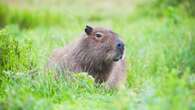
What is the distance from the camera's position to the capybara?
7.64m

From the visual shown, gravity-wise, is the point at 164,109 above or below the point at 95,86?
above

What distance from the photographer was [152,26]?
13.2 meters

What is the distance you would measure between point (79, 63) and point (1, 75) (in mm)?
1200

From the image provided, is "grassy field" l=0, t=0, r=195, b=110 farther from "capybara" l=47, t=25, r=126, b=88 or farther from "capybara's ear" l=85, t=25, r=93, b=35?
"capybara's ear" l=85, t=25, r=93, b=35

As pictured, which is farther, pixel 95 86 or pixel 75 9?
pixel 75 9

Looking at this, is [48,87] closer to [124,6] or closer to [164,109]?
[164,109]

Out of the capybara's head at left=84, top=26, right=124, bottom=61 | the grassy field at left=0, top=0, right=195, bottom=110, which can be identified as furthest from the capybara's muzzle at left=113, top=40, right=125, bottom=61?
the grassy field at left=0, top=0, right=195, bottom=110

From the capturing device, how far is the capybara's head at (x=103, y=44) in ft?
24.9

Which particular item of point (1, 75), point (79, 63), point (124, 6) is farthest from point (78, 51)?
point (124, 6)

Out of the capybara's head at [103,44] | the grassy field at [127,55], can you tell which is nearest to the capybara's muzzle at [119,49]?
the capybara's head at [103,44]

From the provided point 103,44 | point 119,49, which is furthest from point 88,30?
point 119,49

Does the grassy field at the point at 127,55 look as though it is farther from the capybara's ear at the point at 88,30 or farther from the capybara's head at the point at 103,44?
the capybara's ear at the point at 88,30

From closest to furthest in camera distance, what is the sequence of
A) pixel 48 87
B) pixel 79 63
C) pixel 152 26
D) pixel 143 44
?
pixel 48 87, pixel 79 63, pixel 143 44, pixel 152 26

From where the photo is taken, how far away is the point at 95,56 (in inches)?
305
